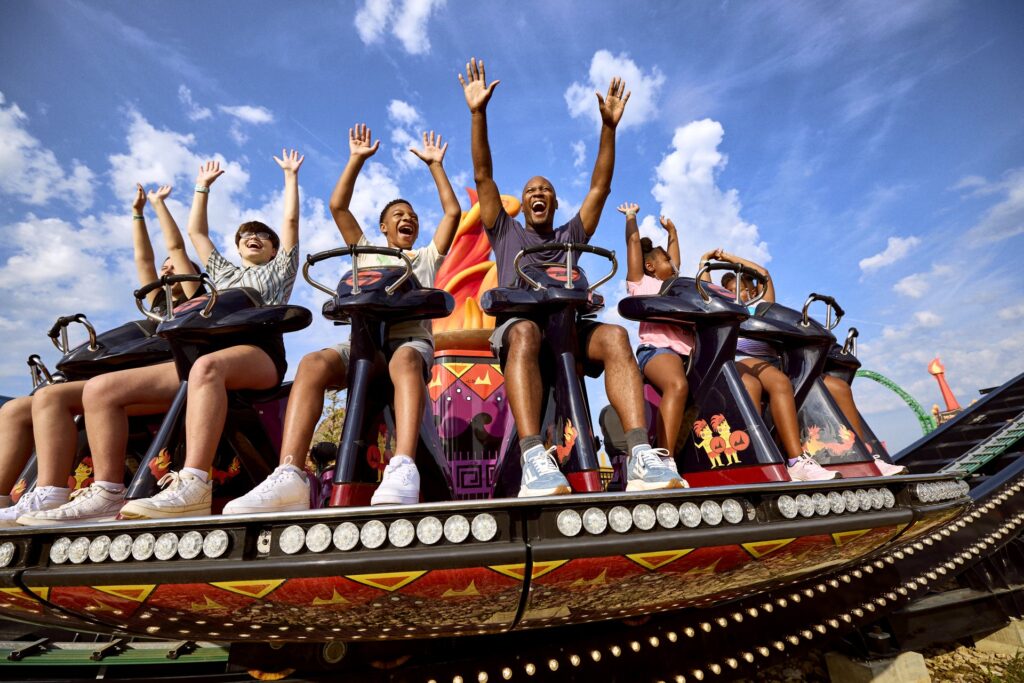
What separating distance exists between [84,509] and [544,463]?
1620 millimetres

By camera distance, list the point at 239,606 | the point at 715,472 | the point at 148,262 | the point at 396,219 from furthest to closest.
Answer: the point at 148,262 → the point at 396,219 → the point at 715,472 → the point at 239,606

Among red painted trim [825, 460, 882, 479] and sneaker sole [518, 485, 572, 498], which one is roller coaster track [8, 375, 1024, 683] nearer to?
red painted trim [825, 460, 882, 479]

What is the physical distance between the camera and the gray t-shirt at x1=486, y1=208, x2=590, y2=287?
260cm

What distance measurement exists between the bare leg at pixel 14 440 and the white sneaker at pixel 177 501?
1135 millimetres

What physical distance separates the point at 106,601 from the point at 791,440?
2.80m

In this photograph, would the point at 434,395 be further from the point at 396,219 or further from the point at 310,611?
the point at 310,611

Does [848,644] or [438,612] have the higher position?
[438,612]

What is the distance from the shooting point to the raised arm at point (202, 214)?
271cm

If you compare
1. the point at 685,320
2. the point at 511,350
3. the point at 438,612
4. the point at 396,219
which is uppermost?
the point at 396,219

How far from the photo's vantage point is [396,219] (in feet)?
9.03

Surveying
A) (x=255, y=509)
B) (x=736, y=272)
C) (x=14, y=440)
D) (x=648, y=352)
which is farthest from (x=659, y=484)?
(x=14, y=440)

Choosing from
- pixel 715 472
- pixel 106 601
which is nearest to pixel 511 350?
pixel 715 472

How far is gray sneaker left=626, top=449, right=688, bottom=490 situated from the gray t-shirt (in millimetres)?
1092

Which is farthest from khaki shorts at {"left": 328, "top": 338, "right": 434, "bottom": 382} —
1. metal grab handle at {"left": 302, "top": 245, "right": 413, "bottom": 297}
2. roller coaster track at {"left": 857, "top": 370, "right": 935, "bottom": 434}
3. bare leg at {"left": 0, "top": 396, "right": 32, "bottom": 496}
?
roller coaster track at {"left": 857, "top": 370, "right": 935, "bottom": 434}
